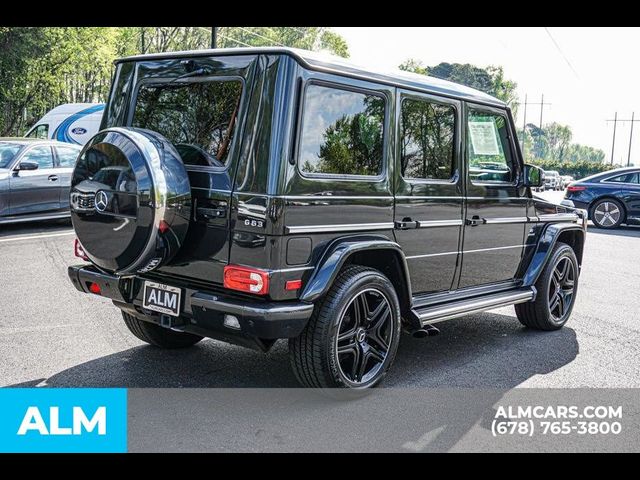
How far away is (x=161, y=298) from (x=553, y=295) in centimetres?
372

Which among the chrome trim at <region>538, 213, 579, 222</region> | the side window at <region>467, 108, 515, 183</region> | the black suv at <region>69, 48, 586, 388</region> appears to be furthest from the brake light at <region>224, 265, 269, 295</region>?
the chrome trim at <region>538, 213, 579, 222</region>

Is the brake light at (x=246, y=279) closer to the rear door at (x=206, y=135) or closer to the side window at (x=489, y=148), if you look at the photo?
the rear door at (x=206, y=135)

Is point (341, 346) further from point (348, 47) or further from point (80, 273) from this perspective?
point (348, 47)

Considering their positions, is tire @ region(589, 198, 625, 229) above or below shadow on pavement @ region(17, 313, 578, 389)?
above

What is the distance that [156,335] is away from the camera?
5254 millimetres

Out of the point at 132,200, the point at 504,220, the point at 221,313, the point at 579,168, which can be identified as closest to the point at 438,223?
the point at 504,220

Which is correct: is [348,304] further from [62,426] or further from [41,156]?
[41,156]

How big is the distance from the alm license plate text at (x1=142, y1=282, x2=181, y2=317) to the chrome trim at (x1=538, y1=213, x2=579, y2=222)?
138 inches

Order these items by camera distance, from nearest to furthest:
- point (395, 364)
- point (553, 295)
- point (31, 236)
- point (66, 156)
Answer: point (395, 364) < point (553, 295) < point (31, 236) < point (66, 156)

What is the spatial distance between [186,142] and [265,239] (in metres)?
0.99

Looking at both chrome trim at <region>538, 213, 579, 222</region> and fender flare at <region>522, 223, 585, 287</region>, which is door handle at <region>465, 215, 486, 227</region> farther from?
chrome trim at <region>538, 213, 579, 222</region>

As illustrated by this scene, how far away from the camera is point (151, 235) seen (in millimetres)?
4023

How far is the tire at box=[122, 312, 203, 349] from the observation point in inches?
206
